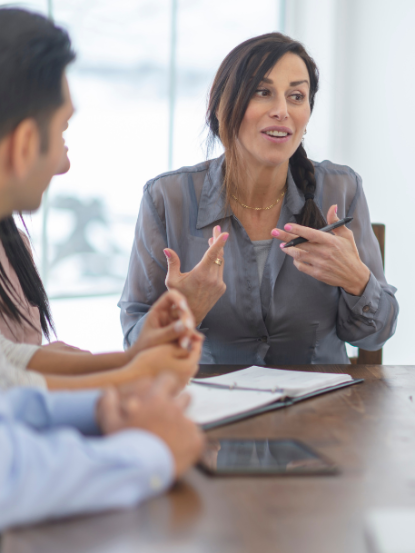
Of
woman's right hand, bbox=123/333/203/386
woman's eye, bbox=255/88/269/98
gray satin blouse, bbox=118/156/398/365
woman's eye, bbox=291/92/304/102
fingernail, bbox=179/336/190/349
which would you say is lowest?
gray satin blouse, bbox=118/156/398/365

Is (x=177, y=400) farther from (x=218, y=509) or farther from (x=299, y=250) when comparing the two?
(x=299, y=250)

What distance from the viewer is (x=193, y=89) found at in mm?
3883

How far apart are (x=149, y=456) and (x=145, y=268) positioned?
0.97 meters

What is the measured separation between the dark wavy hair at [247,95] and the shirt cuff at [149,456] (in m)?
1.03

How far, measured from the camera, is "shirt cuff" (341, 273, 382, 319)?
1.35 meters

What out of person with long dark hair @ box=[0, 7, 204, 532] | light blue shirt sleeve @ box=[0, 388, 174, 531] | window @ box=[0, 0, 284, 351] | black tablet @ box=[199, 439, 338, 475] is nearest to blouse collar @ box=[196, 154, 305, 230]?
person with long dark hair @ box=[0, 7, 204, 532]

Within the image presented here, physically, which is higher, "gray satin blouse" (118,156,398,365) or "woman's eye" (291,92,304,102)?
"woman's eye" (291,92,304,102)

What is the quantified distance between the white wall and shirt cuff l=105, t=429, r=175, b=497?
9.07ft

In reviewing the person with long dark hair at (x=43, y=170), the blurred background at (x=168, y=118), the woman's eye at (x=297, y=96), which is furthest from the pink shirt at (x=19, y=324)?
the blurred background at (x=168, y=118)

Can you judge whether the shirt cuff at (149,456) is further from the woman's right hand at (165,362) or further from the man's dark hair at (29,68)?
the man's dark hair at (29,68)

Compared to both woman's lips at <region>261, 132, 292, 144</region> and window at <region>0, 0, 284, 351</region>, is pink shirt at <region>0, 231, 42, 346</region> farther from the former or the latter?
window at <region>0, 0, 284, 351</region>

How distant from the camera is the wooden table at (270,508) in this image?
0.49 metres

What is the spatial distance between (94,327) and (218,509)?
3.30 metres

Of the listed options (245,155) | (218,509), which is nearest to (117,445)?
(218,509)
